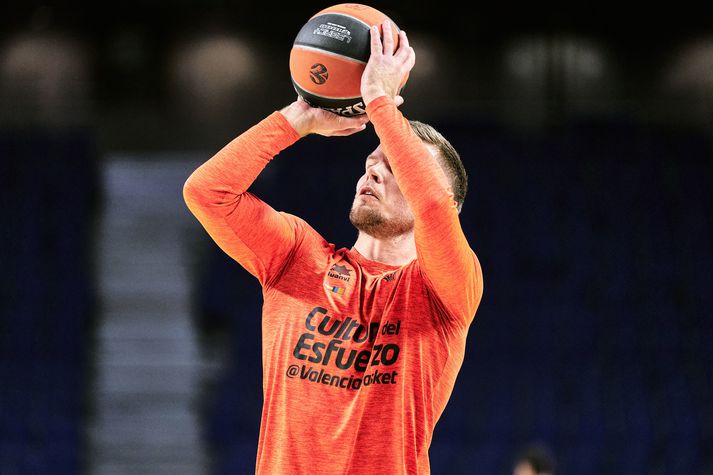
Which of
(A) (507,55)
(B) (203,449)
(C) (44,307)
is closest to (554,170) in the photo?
(A) (507,55)

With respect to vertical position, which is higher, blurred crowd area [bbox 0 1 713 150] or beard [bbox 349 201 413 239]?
blurred crowd area [bbox 0 1 713 150]

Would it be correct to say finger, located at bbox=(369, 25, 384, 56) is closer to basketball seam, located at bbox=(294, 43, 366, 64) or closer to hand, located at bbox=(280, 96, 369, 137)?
basketball seam, located at bbox=(294, 43, 366, 64)

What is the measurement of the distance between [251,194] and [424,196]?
0.47m

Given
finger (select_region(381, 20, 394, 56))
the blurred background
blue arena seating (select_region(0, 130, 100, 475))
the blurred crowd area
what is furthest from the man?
the blurred crowd area

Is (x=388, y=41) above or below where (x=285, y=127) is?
above

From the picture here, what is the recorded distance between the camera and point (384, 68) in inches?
81.6

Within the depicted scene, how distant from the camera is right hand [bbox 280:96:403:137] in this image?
86.7 inches

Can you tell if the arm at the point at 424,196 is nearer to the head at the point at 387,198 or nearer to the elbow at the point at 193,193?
the head at the point at 387,198

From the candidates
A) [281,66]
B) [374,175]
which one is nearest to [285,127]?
[374,175]

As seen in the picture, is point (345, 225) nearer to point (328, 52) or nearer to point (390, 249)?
point (390, 249)

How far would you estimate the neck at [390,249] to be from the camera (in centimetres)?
229

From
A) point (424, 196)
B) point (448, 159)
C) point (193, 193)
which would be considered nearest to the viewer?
point (424, 196)

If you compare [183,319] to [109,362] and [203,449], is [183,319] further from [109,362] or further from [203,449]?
[203,449]

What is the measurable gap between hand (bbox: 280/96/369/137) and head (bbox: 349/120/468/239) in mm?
106
